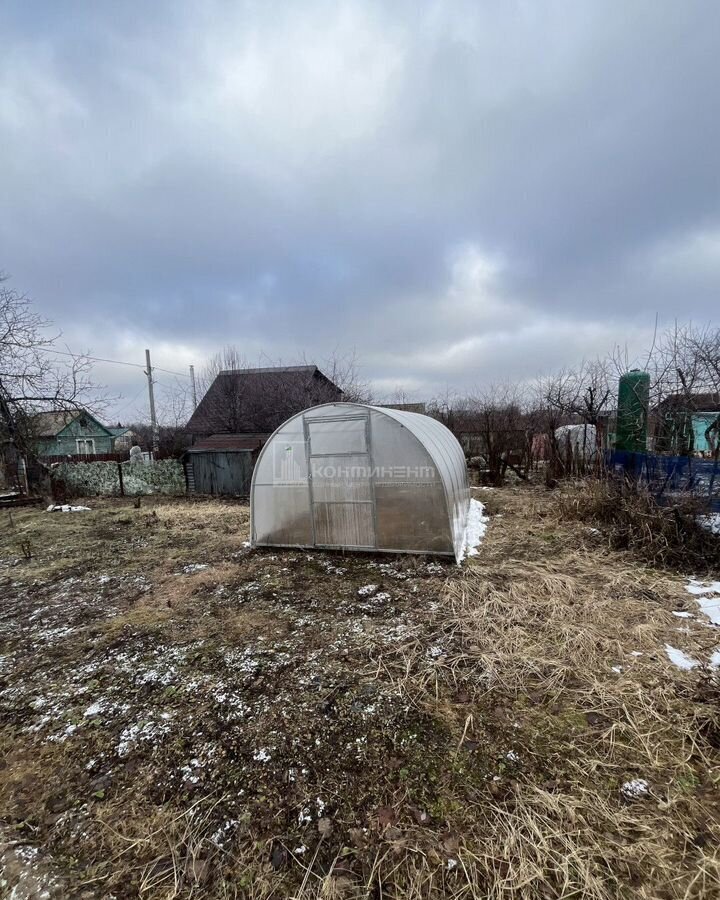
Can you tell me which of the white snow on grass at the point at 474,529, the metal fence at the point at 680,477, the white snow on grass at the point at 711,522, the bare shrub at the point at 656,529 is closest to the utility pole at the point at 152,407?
the white snow on grass at the point at 474,529

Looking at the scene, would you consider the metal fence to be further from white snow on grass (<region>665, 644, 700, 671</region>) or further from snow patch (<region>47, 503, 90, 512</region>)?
snow patch (<region>47, 503, 90, 512</region>)

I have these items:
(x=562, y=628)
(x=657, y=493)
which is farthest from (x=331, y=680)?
(x=657, y=493)

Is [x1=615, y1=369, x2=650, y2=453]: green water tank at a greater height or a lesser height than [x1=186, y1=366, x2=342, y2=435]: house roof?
lesser

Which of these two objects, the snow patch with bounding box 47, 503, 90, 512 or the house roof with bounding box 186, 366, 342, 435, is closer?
the snow patch with bounding box 47, 503, 90, 512

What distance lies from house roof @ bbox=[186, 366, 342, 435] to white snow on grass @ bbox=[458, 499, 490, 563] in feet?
25.9

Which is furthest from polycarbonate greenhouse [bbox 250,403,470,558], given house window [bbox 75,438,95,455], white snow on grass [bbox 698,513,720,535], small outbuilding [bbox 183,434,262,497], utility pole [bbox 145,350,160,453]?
house window [bbox 75,438,95,455]

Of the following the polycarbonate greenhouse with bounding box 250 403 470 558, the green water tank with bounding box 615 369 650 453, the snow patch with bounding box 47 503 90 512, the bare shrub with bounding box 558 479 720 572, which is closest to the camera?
the bare shrub with bounding box 558 479 720 572

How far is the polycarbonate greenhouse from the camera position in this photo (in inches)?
214

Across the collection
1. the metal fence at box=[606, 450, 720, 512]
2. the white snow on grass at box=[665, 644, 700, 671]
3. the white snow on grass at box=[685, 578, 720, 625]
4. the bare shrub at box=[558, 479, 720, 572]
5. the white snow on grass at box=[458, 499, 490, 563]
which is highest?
the metal fence at box=[606, 450, 720, 512]

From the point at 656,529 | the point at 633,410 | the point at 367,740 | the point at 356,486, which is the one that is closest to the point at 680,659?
the point at 367,740

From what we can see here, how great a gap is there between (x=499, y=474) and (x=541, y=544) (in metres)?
6.30

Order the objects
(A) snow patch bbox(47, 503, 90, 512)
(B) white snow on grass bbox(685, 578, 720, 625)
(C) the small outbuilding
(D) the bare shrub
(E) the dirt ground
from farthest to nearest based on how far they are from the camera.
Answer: (C) the small outbuilding
(A) snow patch bbox(47, 503, 90, 512)
(D) the bare shrub
(B) white snow on grass bbox(685, 578, 720, 625)
(E) the dirt ground

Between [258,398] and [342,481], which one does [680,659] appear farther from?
[258,398]

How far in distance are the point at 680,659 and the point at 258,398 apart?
48.4 feet
